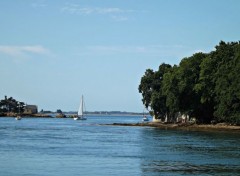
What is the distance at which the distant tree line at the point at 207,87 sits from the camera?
342ft

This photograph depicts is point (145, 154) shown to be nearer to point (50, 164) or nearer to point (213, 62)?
point (50, 164)

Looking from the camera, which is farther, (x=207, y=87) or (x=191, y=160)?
(x=207, y=87)

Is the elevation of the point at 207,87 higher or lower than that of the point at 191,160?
higher

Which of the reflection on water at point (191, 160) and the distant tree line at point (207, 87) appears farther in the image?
the distant tree line at point (207, 87)

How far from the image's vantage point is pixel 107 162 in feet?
155

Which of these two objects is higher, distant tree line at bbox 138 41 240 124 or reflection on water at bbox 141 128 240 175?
distant tree line at bbox 138 41 240 124

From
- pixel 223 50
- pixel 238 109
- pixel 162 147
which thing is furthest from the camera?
pixel 223 50

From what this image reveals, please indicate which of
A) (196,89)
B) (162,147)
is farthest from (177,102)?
(162,147)

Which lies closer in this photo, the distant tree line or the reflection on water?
the reflection on water

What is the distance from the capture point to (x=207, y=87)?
116 m

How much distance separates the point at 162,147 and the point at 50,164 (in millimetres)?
24189

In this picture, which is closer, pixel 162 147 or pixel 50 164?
pixel 50 164

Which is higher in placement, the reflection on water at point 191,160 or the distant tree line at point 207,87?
the distant tree line at point 207,87

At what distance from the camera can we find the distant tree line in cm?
10431
